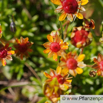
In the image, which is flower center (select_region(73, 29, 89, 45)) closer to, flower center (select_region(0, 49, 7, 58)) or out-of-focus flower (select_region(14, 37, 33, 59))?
out-of-focus flower (select_region(14, 37, 33, 59))

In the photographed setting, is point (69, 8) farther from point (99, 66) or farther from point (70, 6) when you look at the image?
point (99, 66)

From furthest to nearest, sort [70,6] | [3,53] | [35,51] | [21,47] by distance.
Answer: [35,51]
[21,47]
[3,53]
[70,6]

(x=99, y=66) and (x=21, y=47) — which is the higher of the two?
(x=21, y=47)

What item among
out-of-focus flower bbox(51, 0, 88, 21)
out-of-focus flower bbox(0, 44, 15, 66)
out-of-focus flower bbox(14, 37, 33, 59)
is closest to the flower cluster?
out-of-focus flower bbox(51, 0, 88, 21)

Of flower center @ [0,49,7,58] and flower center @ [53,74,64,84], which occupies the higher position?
flower center @ [0,49,7,58]

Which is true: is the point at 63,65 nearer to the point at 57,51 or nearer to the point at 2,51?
the point at 57,51

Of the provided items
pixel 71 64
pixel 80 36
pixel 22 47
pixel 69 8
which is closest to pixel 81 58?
pixel 71 64

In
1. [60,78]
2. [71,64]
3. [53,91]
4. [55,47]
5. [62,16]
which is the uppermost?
[62,16]

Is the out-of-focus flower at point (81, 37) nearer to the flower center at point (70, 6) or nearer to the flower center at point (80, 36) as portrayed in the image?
the flower center at point (80, 36)
